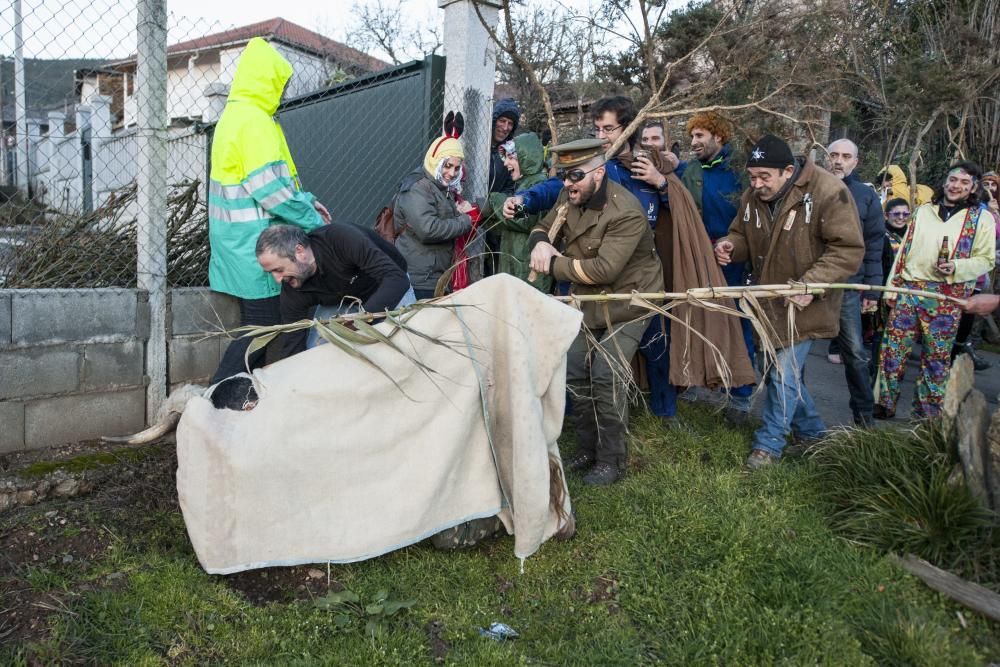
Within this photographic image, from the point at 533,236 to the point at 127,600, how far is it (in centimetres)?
262

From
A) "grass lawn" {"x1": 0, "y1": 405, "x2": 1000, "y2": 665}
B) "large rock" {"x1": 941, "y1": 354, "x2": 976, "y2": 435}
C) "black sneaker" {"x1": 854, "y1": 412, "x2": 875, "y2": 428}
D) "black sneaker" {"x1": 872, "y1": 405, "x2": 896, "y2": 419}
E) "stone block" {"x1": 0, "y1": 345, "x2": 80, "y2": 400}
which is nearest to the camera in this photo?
"grass lawn" {"x1": 0, "y1": 405, "x2": 1000, "y2": 665}

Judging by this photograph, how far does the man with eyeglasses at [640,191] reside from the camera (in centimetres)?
430

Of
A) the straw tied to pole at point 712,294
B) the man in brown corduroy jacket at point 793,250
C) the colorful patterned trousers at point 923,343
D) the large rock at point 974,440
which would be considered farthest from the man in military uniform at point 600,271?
the colorful patterned trousers at point 923,343

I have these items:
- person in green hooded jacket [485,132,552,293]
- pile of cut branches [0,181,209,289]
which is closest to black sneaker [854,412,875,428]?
person in green hooded jacket [485,132,552,293]

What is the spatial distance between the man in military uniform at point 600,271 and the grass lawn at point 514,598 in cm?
52

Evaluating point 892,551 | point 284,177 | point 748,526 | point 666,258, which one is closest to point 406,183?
point 284,177

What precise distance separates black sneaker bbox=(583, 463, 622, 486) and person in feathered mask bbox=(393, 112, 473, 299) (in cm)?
157

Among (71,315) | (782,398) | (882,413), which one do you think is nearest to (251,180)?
(71,315)

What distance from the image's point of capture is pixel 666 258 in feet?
14.5

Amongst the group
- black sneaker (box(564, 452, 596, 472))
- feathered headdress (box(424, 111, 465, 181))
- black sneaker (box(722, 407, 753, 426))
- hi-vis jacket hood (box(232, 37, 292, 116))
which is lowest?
black sneaker (box(564, 452, 596, 472))

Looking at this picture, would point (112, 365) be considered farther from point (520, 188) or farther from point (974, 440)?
point (974, 440)

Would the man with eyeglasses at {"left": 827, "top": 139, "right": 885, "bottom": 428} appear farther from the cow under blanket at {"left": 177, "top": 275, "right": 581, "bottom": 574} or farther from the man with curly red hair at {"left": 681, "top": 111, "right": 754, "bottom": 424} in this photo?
the cow under blanket at {"left": 177, "top": 275, "right": 581, "bottom": 574}

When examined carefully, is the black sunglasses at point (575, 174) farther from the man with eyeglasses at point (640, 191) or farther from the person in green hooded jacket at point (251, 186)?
the person in green hooded jacket at point (251, 186)

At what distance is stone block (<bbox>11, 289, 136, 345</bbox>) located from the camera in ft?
12.2
